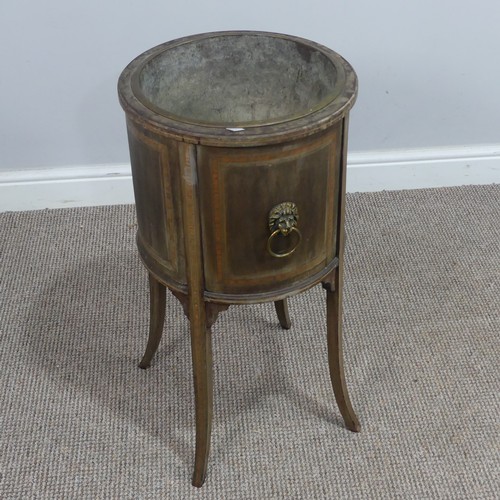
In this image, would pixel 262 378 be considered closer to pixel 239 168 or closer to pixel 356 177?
pixel 239 168

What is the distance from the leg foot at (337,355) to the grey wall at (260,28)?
3.20 feet

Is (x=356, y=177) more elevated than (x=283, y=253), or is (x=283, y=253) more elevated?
(x=283, y=253)

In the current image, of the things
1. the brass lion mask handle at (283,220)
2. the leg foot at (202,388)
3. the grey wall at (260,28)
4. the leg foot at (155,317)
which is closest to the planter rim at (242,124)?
the brass lion mask handle at (283,220)

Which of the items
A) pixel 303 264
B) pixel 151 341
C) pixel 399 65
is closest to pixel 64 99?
pixel 151 341

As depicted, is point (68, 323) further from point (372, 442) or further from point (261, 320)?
point (372, 442)

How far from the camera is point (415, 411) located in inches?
70.4

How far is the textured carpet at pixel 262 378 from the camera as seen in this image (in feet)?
5.43

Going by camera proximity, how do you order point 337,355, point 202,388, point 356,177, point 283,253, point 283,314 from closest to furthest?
point 283,253 → point 202,388 → point 337,355 → point 283,314 → point 356,177

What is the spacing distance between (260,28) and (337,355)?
103 cm

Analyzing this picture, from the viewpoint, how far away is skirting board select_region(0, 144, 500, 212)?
2.43 meters

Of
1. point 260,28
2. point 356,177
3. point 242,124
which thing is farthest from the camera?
point 356,177

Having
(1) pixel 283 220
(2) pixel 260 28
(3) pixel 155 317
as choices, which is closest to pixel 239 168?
(1) pixel 283 220

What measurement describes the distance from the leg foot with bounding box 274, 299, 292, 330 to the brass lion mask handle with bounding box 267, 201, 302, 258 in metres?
0.62

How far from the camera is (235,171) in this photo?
1.26 m
